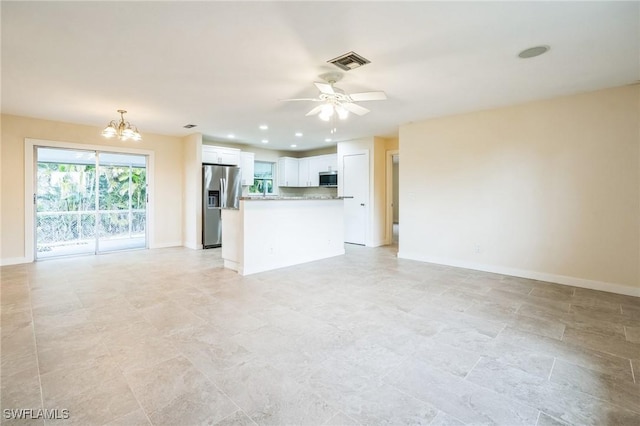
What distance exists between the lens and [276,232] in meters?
4.86

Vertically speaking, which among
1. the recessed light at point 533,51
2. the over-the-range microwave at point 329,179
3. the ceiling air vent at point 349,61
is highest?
the recessed light at point 533,51

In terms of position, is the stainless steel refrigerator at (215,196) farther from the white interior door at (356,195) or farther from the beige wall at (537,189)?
the beige wall at (537,189)

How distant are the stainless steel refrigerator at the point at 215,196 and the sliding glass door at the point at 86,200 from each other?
52.8 inches

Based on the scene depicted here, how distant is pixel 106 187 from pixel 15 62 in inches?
145

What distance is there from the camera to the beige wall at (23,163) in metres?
5.00

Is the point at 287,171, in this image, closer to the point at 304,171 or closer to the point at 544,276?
the point at 304,171

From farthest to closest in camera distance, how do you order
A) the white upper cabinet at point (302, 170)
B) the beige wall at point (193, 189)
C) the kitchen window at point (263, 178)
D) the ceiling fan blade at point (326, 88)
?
the kitchen window at point (263, 178)
the white upper cabinet at point (302, 170)
the beige wall at point (193, 189)
the ceiling fan blade at point (326, 88)

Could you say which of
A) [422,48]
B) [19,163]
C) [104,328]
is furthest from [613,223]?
[19,163]

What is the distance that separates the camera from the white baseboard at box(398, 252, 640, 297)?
369cm

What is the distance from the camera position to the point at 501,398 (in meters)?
1.77

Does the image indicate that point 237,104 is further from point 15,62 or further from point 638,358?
point 638,358

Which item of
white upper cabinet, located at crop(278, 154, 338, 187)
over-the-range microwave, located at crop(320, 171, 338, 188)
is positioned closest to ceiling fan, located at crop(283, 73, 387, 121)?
over-the-range microwave, located at crop(320, 171, 338, 188)

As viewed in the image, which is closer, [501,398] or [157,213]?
[501,398]

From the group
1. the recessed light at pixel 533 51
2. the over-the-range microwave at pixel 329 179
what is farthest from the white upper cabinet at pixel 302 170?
the recessed light at pixel 533 51
